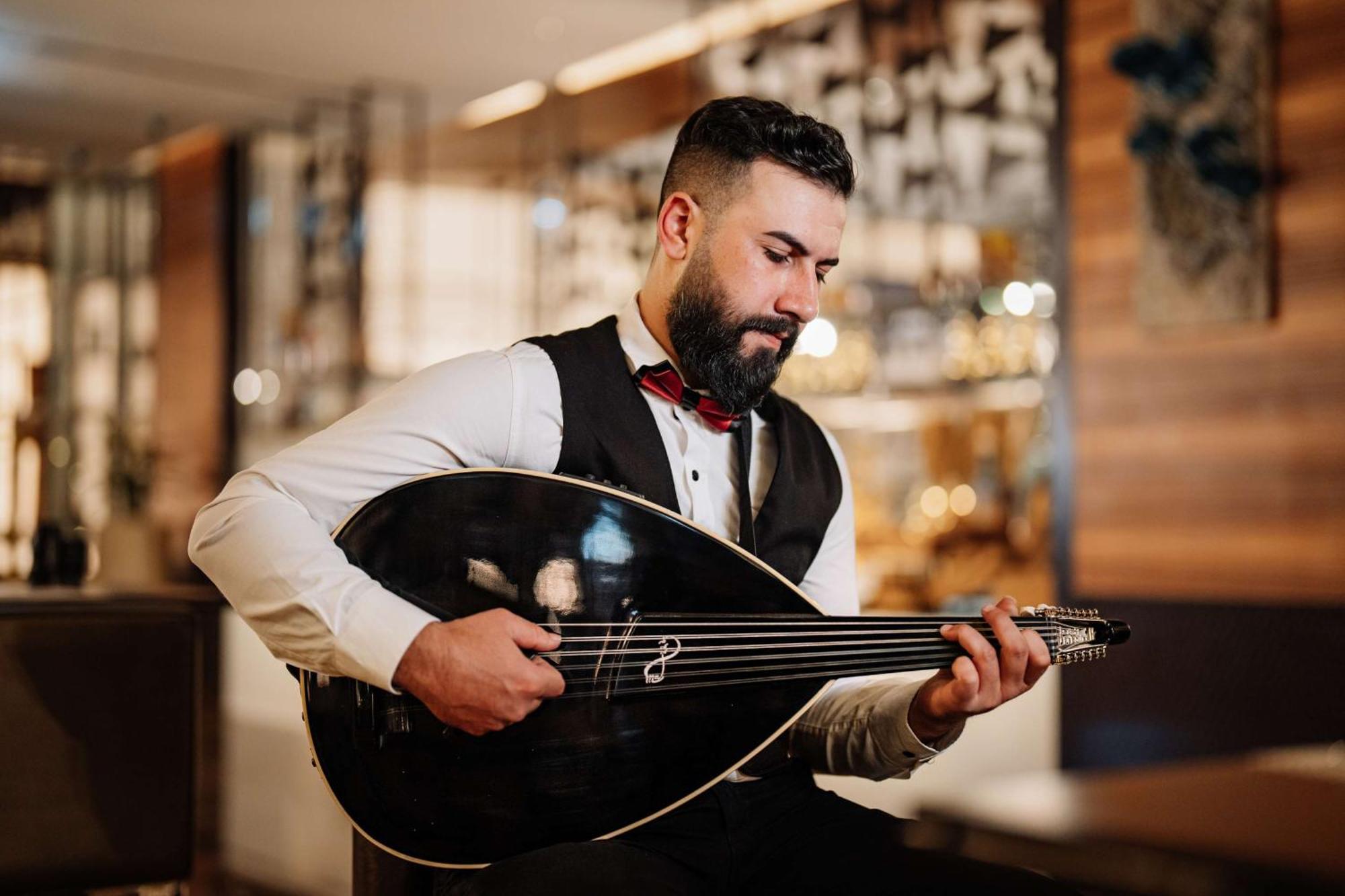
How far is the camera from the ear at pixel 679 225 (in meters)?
1.83

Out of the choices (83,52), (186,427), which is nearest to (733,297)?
(83,52)

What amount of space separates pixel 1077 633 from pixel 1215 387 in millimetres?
2179

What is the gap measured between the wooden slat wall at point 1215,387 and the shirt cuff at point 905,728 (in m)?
1.94

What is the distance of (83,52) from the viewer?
22.5 feet

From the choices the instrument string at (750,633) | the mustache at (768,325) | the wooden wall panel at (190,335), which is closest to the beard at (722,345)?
the mustache at (768,325)

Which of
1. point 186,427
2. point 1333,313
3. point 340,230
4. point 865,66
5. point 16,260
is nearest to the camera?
point 1333,313

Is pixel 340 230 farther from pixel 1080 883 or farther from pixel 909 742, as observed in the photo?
pixel 1080 883

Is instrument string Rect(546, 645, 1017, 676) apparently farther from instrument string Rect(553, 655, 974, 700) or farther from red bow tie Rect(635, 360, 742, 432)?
red bow tie Rect(635, 360, 742, 432)

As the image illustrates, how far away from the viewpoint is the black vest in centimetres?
174

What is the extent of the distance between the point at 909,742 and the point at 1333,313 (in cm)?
215

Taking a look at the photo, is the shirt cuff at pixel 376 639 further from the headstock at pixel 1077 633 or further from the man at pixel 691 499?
the headstock at pixel 1077 633

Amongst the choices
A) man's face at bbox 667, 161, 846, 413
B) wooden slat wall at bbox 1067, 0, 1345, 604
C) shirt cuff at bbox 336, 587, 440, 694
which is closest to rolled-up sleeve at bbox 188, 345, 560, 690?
shirt cuff at bbox 336, 587, 440, 694

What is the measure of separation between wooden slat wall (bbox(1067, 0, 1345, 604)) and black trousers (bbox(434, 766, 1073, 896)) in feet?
6.67

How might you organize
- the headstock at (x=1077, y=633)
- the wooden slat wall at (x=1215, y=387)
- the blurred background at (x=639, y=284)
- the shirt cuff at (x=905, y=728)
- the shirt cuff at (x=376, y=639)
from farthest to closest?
the wooden slat wall at (x=1215, y=387) < the blurred background at (x=639, y=284) < the shirt cuff at (x=905, y=728) < the headstock at (x=1077, y=633) < the shirt cuff at (x=376, y=639)
